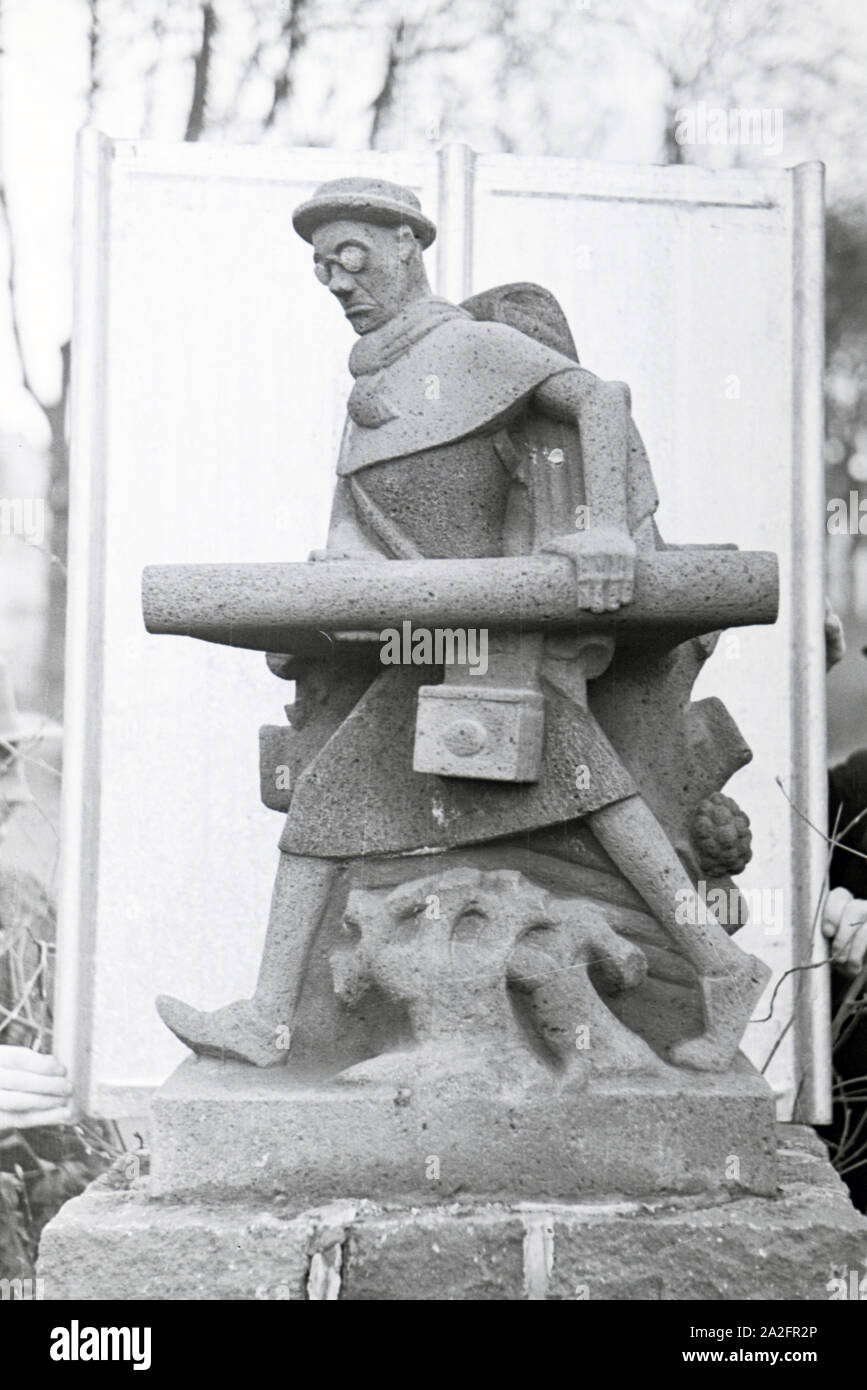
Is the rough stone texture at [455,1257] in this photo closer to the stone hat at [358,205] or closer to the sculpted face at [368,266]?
the sculpted face at [368,266]

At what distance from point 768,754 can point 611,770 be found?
6.34 ft

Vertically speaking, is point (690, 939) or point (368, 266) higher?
point (368, 266)

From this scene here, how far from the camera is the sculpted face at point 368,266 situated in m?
3.45

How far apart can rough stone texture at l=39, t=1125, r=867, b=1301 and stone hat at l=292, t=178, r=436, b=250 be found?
197cm

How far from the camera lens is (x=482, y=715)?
10.7 ft

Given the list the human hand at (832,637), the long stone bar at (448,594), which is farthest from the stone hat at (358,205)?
the human hand at (832,637)

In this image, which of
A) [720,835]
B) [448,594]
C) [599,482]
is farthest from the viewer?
[720,835]

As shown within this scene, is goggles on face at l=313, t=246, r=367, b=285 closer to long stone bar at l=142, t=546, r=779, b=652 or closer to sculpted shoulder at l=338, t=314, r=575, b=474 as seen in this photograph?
sculpted shoulder at l=338, t=314, r=575, b=474

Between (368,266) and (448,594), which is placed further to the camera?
(368,266)

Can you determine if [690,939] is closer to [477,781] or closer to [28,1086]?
[477,781]

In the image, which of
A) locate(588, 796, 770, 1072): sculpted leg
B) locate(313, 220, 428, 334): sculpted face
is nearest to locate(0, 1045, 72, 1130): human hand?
locate(588, 796, 770, 1072): sculpted leg

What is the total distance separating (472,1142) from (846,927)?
7.26ft

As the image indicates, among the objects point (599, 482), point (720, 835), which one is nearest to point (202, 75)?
point (599, 482)

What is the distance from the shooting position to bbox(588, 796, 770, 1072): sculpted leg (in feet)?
10.9
